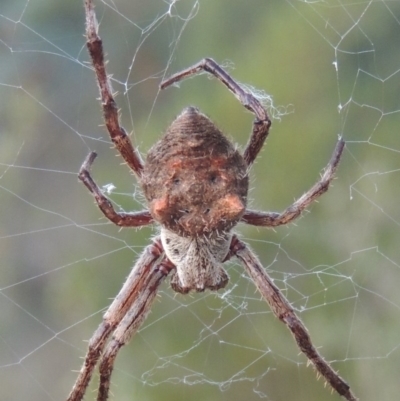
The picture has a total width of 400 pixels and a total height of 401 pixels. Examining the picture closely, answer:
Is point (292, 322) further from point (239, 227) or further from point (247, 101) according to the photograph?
point (239, 227)

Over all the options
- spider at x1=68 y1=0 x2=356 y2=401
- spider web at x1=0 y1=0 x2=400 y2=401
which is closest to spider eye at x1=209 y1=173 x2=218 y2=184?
spider at x1=68 y1=0 x2=356 y2=401

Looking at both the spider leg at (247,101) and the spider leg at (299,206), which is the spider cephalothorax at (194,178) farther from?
the spider leg at (299,206)

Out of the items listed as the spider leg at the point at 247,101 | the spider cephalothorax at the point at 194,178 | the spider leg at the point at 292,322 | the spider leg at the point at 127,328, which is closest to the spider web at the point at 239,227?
the spider leg at the point at 292,322

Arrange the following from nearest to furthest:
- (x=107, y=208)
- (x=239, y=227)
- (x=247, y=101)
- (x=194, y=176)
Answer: (x=194, y=176) → (x=247, y=101) → (x=107, y=208) → (x=239, y=227)

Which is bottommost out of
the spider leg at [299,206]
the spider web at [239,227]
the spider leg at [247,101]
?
the spider web at [239,227]

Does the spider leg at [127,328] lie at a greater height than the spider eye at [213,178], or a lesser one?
lesser

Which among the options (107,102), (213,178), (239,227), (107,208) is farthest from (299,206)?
(239,227)
